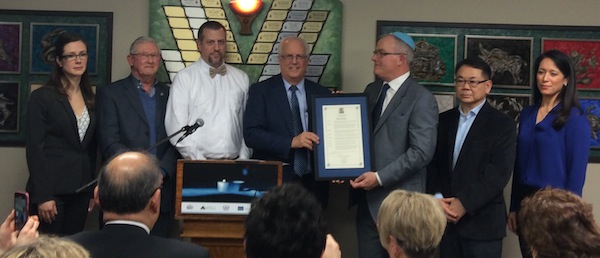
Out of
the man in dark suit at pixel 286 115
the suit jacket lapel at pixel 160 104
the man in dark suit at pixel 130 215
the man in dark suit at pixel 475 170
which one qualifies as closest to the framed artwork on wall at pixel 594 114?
the man in dark suit at pixel 475 170

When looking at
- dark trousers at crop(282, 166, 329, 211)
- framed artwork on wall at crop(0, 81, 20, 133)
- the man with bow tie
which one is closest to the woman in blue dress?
dark trousers at crop(282, 166, 329, 211)

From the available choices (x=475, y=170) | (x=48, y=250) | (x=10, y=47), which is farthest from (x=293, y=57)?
(x=48, y=250)

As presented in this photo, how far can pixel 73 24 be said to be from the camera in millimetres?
5750

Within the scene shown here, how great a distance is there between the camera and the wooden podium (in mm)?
4879

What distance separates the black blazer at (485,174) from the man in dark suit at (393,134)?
22 cm

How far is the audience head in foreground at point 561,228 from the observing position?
267cm

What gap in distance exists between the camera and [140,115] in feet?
17.1

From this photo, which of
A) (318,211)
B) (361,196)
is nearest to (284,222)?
(318,211)

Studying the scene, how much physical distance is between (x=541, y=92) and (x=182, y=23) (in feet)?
7.83

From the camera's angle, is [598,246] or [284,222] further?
[598,246]

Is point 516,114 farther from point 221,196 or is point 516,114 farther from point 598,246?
point 598,246

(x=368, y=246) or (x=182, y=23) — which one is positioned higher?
(x=182, y=23)

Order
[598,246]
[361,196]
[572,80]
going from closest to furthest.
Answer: [598,246] → [572,80] → [361,196]

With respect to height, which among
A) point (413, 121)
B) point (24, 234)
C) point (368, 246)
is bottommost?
point (368, 246)
